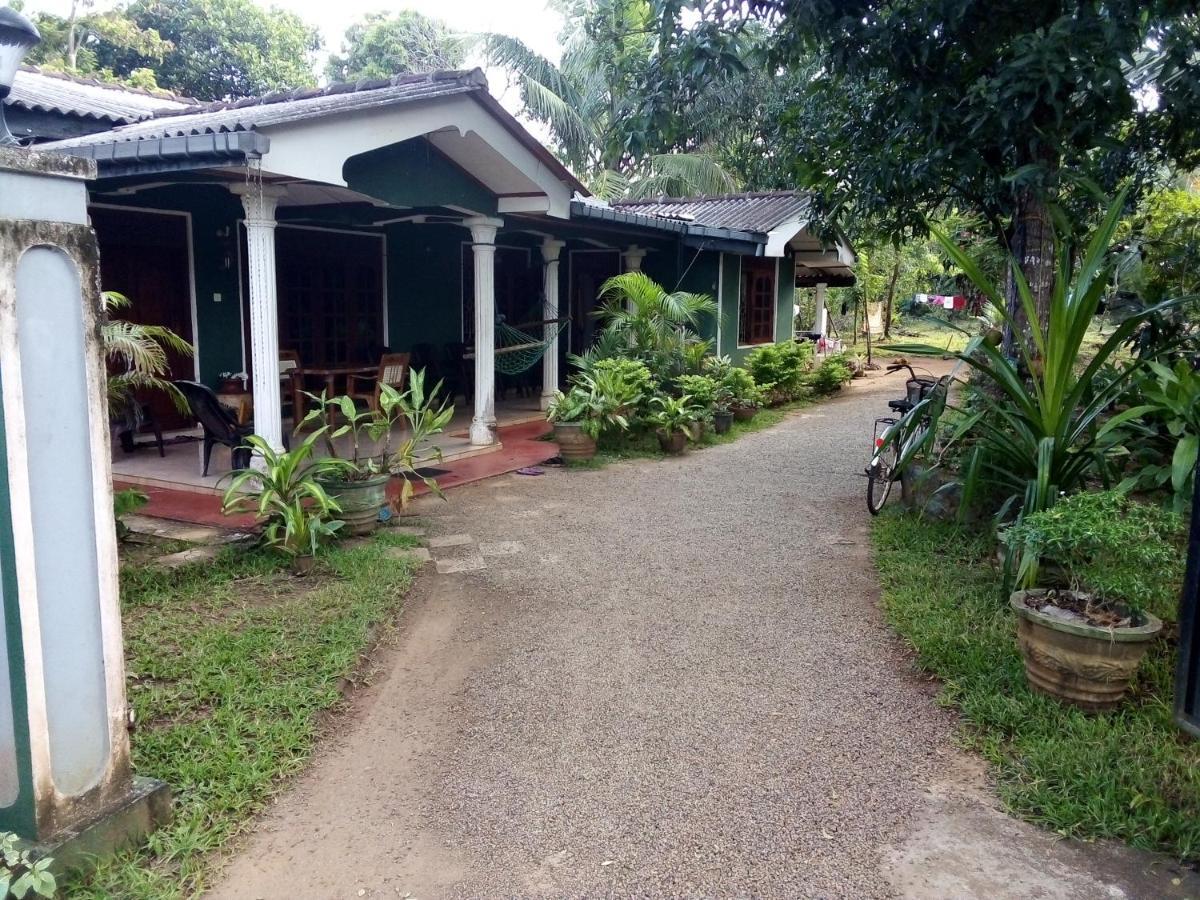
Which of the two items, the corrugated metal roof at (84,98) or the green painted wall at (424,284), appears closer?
the corrugated metal roof at (84,98)

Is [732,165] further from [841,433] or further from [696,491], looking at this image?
[696,491]

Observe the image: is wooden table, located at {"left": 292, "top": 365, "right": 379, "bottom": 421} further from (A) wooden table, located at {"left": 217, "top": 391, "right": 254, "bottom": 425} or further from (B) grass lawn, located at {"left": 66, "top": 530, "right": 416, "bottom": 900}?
(B) grass lawn, located at {"left": 66, "top": 530, "right": 416, "bottom": 900}

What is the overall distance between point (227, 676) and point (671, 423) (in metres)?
5.66

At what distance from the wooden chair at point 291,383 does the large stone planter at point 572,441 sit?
2180mm

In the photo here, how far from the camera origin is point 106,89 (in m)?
9.84

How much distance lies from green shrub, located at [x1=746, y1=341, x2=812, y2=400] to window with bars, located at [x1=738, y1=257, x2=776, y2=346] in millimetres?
947

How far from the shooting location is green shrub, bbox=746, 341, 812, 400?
12.3m

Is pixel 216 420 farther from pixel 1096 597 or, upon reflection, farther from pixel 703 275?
pixel 703 275

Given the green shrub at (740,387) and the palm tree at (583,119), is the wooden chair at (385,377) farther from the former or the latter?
the palm tree at (583,119)

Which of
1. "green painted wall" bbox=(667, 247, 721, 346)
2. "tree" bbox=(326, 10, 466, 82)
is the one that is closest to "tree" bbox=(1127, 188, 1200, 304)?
"green painted wall" bbox=(667, 247, 721, 346)

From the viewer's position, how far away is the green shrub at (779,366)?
12258mm

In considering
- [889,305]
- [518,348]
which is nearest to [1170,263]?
[518,348]

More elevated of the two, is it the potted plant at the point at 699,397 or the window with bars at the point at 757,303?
the window with bars at the point at 757,303

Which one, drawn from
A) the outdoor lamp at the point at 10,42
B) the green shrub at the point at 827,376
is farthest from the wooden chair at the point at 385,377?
the green shrub at the point at 827,376
